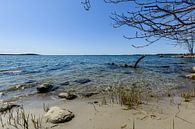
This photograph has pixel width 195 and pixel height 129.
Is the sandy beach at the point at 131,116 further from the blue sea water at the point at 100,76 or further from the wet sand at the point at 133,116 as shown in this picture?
the blue sea water at the point at 100,76

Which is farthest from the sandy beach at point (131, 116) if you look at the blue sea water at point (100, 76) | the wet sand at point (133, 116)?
the blue sea water at point (100, 76)

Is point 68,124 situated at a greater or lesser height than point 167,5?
lesser

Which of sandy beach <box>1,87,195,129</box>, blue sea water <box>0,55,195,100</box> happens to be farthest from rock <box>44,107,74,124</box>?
blue sea water <box>0,55,195,100</box>

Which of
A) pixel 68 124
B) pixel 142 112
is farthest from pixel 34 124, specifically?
pixel 142 112

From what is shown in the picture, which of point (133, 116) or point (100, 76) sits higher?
point (133, 116)

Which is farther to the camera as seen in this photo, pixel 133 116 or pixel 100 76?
pixel 100 76

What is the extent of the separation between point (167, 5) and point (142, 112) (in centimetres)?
335

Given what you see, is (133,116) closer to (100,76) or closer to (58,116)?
(58,116)

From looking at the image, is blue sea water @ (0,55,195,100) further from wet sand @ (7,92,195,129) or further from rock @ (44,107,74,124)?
rock @ (44,107,74,124)

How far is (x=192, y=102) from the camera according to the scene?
5.77 meters

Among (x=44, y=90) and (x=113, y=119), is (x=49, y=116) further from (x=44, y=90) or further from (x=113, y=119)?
(x=44, y=90)

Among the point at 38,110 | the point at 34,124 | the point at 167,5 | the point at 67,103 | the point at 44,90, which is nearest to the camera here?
the point at 167,5

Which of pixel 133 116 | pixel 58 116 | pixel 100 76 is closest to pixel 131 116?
pixel 133 116

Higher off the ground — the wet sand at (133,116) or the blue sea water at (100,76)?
the wet sand at (133,116)
